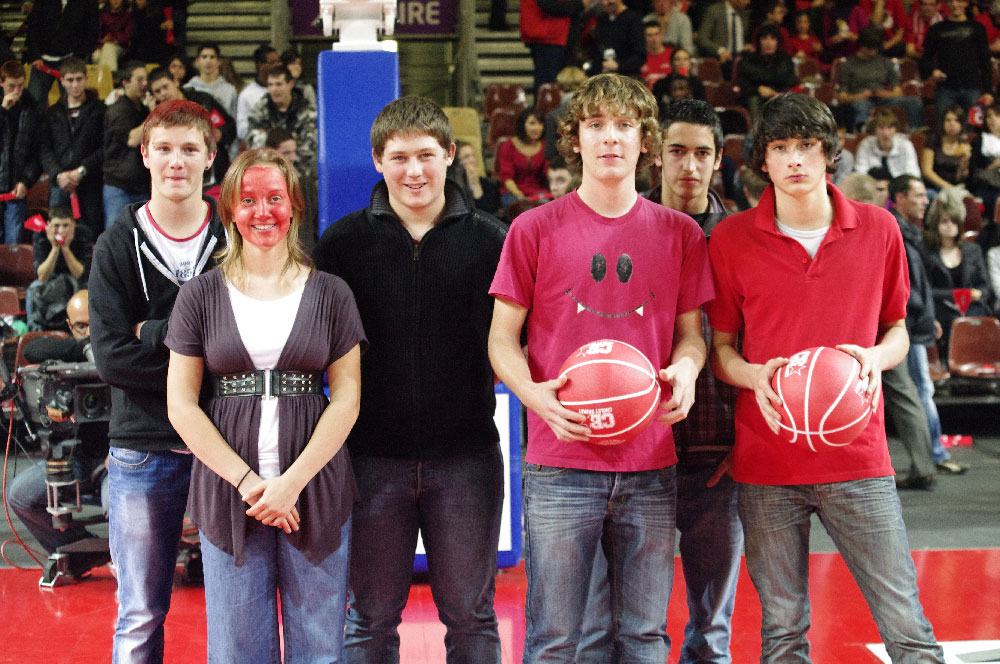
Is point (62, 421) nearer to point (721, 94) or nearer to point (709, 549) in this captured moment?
point (709, 549)

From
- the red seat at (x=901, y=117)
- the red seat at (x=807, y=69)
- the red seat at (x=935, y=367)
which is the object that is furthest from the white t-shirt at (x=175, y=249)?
the red seat at (x=807, y=69)

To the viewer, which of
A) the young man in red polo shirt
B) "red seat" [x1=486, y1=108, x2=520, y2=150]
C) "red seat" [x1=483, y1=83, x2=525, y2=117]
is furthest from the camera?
"red seat" [x1=483, y1=83, x2=525, y2=117]

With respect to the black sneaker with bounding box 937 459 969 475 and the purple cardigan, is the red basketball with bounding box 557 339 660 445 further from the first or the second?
the black sneaker with bounding box 937 459 969 475

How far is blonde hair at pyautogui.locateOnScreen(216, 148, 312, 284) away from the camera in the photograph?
8.31ft

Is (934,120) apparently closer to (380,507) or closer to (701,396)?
(701,396)

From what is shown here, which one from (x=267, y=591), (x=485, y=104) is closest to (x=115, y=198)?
(x=485, y=104)

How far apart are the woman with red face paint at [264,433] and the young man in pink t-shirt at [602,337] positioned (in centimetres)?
48

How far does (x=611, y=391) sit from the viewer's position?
7.55 feet

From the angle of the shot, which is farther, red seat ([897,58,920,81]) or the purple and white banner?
the purple and white banner

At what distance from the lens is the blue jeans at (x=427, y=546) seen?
8.87 feet

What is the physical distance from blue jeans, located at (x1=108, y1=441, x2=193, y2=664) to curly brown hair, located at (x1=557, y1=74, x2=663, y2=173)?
54.1 inches

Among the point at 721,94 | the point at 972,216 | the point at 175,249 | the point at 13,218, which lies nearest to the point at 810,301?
the point at 175,249

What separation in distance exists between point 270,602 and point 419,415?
622 mm

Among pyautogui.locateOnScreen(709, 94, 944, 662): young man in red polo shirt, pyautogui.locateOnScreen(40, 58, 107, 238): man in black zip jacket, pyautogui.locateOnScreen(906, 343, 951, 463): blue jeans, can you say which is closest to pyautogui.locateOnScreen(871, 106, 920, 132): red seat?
pyautogui.locateOnScreen(906, 343, 951, 463): blue jeans
